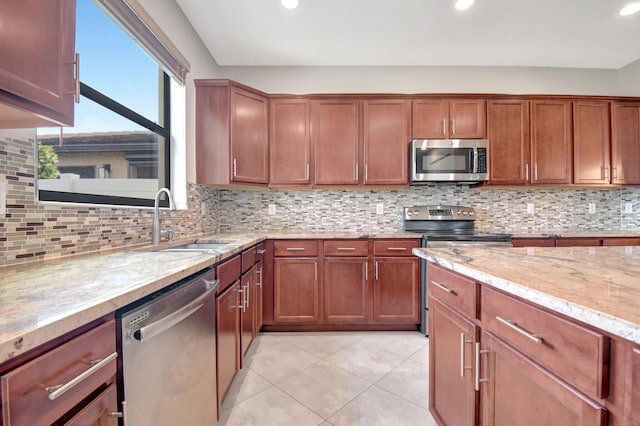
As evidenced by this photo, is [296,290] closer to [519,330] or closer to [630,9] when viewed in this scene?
[519,330]

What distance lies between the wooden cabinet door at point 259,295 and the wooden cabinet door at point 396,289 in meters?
1.04

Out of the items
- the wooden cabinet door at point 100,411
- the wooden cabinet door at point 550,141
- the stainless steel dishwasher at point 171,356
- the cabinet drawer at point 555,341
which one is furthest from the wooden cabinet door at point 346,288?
the wooden cabinet door at point 550,141

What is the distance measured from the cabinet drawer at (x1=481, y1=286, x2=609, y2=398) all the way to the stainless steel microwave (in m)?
1.98

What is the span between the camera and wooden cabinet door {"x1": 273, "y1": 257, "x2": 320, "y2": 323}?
2.44 metres

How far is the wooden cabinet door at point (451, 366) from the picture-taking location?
3.24 ft

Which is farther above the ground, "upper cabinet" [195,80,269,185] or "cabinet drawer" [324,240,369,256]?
"upper cabinet" [195,80,269,185]

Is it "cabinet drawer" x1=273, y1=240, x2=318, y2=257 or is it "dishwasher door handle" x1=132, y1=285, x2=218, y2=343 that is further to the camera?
"cabinet drawer" x1=273, y1=240, x2=318, y2=257

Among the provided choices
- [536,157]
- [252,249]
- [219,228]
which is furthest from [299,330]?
[536,157]

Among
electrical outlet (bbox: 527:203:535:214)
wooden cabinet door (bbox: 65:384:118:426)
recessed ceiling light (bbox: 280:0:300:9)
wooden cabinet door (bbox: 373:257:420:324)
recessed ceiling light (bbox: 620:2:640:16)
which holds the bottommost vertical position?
wooden cabinet door (bbox: 373:257:420:324)

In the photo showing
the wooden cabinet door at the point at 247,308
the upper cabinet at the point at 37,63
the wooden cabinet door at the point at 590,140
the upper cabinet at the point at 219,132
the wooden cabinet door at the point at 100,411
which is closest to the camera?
the wooden cabinet door at the point at 100,411

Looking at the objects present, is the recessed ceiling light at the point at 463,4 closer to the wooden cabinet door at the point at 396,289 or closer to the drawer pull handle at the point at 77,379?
the wooden cabinet door at the point at 396,289

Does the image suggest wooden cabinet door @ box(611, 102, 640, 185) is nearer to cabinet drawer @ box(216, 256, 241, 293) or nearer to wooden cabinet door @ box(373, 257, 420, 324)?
wooden cabinet door @ box(373, 257, 420, 324)

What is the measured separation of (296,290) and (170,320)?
161 cm

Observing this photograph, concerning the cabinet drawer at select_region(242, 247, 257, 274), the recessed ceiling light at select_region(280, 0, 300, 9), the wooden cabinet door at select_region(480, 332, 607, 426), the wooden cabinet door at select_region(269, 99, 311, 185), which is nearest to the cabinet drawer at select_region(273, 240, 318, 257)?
the cabinet drawer at select_region(242, 247, 257, 274)
